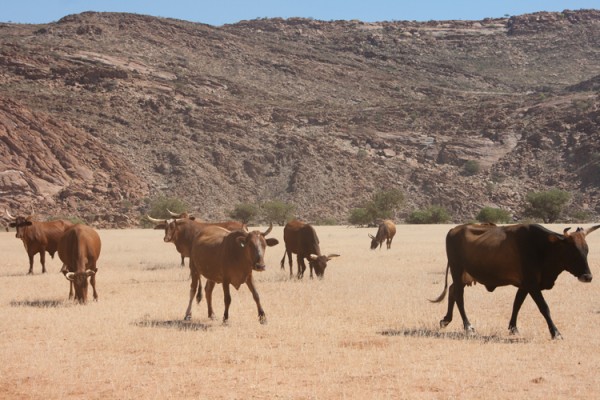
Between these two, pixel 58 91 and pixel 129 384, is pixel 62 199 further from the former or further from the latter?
pixel 129 384

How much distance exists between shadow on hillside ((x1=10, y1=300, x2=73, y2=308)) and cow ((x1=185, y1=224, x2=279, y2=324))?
121 inches

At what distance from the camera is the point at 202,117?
3322 inches

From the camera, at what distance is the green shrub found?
71.2 metres

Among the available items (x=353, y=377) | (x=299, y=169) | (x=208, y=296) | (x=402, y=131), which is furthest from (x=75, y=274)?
(x=402, y=131)

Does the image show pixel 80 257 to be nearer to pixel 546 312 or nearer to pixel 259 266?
pixel 259 266

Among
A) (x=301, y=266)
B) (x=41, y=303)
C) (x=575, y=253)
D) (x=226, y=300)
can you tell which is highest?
(x=575, y=253)

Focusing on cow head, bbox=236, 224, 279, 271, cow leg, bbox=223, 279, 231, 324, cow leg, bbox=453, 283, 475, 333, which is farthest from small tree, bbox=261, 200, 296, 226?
cow leg, bbox=453, 283, 475, 333

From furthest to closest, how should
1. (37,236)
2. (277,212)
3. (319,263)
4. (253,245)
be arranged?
(277,212) → (37,236) → (319,263) → (253,245)

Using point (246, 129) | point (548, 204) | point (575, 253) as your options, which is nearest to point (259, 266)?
point (575, 253)

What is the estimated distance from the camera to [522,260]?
39.5 feet

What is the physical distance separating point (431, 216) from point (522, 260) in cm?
6003

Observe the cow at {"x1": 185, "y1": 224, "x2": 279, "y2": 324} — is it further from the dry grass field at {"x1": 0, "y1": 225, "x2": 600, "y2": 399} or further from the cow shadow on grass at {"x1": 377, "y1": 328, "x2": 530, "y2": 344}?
the cow shadow on grass at {"x1": 377, "y1": 328, "x2": 530, "y2": 344}

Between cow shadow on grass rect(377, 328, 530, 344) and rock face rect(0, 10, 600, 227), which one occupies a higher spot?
rock face rect(0, 10, 600, 227)

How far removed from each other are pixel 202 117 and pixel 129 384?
252ft
